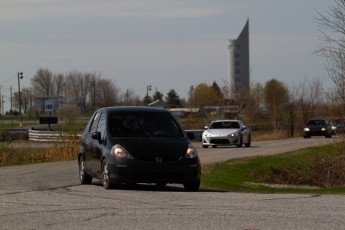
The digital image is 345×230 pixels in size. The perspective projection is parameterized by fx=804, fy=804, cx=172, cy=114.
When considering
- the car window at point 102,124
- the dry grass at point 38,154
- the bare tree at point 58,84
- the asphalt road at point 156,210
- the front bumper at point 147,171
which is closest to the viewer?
the asphalt road at point 156,210

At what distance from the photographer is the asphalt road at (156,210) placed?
1011 cm

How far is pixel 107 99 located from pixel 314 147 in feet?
222

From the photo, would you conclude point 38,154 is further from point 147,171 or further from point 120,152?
point 147,171

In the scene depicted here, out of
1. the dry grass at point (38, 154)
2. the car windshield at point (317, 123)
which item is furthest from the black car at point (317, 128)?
the dry grass at point (38, 154)

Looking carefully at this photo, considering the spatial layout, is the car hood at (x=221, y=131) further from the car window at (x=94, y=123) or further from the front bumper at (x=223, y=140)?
the car window at (x=94, y=123)

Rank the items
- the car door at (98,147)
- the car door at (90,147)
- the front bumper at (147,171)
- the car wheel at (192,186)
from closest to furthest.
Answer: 1. the front bumper at (147,171)
2. the car wheel at (192,186)
3. the car door at (98,147)
4. the car door at (90,147)

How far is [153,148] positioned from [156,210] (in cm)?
371

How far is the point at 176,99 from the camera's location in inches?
5635

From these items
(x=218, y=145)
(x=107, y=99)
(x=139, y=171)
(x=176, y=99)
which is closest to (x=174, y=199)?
(x=139, y=171)

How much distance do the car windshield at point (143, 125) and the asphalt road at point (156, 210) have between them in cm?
113

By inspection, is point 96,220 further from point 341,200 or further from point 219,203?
point 341,200

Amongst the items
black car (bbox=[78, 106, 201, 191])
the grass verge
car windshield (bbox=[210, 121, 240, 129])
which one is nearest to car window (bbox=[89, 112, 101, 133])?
black car (bbox=[78, 106, 201, 191])

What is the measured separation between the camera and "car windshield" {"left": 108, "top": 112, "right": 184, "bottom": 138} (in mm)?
16016

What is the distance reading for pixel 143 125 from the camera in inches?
638
